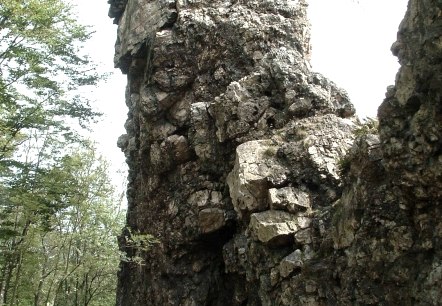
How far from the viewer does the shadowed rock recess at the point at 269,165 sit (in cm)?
738

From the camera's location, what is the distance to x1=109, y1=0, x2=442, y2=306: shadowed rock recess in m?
7.38

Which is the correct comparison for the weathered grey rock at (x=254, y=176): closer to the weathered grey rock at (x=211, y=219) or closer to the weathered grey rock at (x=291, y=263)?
the weathered grey rock at (x=211, y=219)

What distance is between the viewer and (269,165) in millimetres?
12180

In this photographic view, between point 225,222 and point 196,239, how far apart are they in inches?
54.5

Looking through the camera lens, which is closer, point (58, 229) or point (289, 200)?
point (289, 200)

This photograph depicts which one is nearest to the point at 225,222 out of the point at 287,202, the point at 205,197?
the point at 205,197

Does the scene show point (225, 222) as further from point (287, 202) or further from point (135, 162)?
point (135, 162)

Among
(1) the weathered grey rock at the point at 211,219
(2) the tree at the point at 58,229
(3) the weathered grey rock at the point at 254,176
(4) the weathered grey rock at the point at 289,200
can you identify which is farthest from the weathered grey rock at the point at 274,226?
(2) the tree at the point at 58,229

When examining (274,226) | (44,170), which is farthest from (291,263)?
(44,170)

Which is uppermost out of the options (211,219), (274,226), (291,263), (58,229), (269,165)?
(269,165)

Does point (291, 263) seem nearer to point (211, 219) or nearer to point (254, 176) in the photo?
point (254, 176)

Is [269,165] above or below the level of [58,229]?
above

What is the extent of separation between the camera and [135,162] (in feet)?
64.1

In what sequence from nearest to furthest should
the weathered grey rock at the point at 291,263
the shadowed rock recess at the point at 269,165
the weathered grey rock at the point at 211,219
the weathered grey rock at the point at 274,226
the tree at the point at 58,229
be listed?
the shadowed rock recess at the point at 269,165, the weathered grey rock at the point at 291,263, the weathered grey rock at the point at 274,226, the weathered grey rock at the point at 211,219, the tree at the point at 58,229
